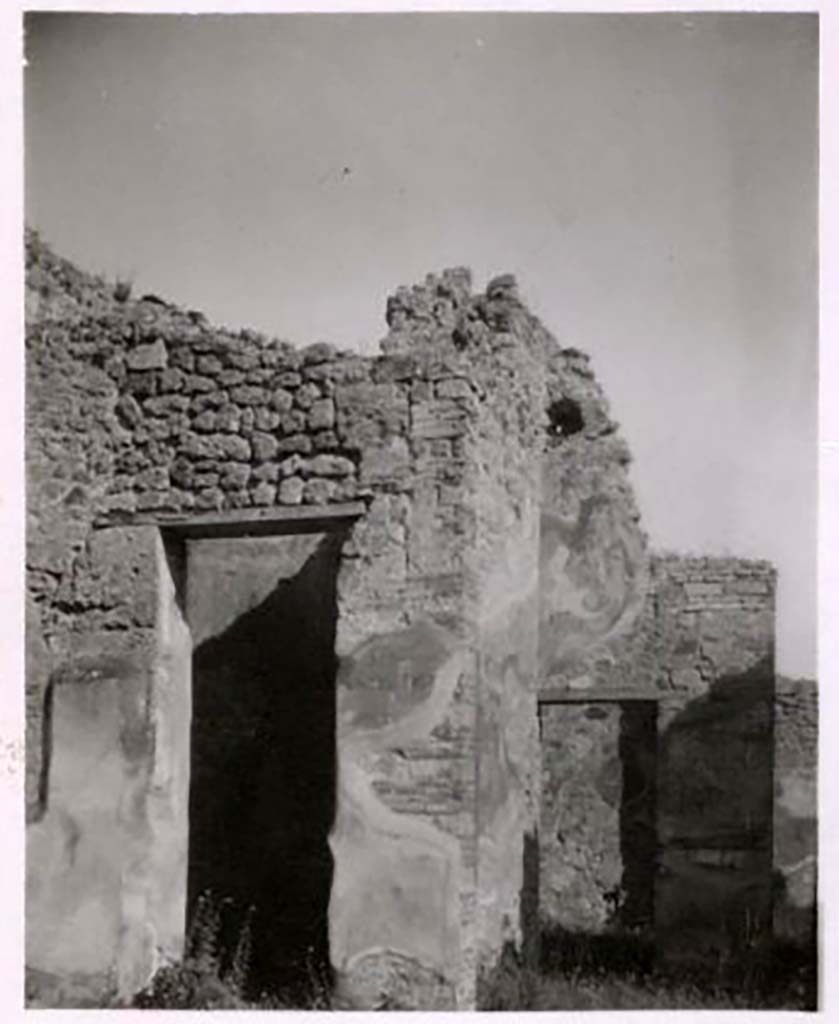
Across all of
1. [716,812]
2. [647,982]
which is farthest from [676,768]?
[647,982]

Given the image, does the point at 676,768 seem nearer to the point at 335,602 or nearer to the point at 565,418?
the point at 565,418

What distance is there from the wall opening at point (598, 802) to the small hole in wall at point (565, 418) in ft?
6.20

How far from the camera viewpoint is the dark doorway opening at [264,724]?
7.36m

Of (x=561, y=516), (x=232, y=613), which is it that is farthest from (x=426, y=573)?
(x=561, y=516)

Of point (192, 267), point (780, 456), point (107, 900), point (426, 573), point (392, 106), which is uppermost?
point (392, 106)

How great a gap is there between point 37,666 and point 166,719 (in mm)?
553

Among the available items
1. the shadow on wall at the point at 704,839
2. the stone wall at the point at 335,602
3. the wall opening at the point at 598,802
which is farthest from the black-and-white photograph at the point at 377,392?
the wall opening at the point at 598,802

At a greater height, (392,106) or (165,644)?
(392,106)

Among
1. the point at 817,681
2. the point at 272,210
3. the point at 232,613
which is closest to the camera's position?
the point at 817,681

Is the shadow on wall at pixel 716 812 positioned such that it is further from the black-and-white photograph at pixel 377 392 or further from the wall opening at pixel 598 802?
the black-and-white photograph at pixel 377 392

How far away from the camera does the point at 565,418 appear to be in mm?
8898

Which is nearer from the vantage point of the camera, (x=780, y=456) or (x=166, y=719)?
(x=780, y=456)

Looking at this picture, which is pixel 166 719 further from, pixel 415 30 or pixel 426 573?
pixel 415 30

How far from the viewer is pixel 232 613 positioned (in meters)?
7.94
